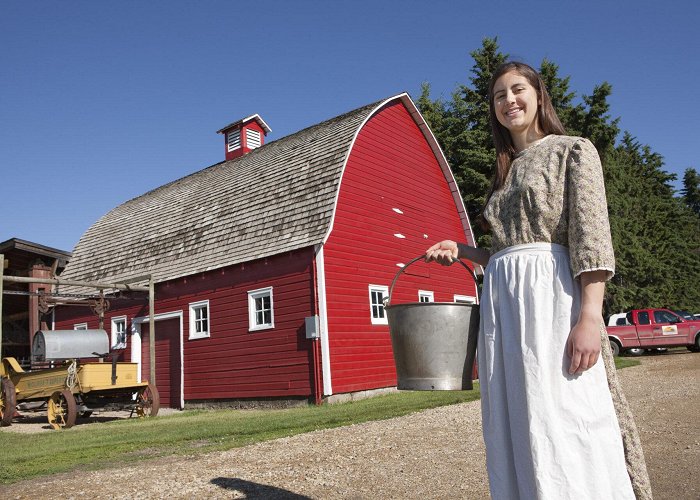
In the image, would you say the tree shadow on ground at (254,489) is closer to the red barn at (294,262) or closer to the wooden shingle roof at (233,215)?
the red barn at (294,262)

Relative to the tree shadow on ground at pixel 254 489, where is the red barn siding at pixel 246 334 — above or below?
above

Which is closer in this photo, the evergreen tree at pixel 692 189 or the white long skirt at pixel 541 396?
the white long skirt at pixel 541 396

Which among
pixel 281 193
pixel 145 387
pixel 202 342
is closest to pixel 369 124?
pixel 281 193

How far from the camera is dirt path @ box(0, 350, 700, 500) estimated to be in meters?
4.23

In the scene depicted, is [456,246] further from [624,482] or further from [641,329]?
[641,329]

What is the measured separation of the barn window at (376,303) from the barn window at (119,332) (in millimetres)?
7487

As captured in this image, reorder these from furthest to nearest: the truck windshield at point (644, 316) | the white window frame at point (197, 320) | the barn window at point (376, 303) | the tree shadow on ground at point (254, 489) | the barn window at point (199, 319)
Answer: the truck windshield at point (644, 316) < the barn window at point (199, 319) < the white window frame at point (197, 320) < the barn window at point (376, 303) < the tree shadow on ground at point (254, 489)

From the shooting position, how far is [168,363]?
15.4 m

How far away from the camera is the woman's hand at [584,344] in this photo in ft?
6.40

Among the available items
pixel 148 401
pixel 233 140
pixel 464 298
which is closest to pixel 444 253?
pixel 148 401

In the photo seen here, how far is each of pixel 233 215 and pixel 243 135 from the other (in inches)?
290

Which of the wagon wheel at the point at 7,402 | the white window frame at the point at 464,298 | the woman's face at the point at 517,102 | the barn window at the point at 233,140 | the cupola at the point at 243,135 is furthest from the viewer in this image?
the barn window at the point at 233,140

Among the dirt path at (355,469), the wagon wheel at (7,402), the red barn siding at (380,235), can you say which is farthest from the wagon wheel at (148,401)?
the dirt path at (355,469)

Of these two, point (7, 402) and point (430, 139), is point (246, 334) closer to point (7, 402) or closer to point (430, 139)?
point (7, 402)
